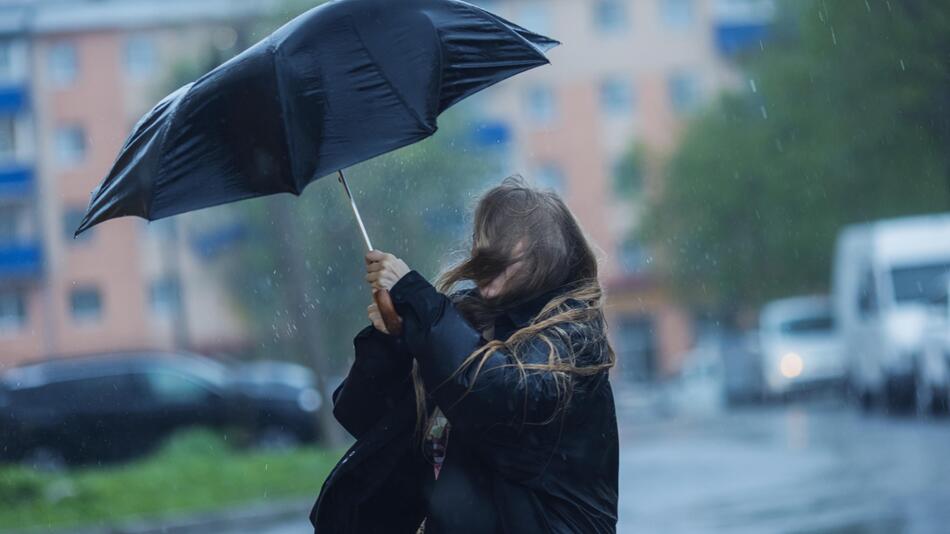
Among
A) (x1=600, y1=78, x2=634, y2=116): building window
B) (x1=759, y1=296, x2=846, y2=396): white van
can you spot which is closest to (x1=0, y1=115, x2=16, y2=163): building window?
(x1=600, y1=78, x2=634, y2=116): building window

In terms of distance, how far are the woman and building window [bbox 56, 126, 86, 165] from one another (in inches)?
2372

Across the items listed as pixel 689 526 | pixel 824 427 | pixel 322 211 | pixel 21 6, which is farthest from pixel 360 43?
pixel 21 6

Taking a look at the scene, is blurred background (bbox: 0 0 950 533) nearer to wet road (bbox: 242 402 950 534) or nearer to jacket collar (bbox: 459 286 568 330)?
wet road (bbox: 242 402 950 534)

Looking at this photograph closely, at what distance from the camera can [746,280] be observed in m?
52.1

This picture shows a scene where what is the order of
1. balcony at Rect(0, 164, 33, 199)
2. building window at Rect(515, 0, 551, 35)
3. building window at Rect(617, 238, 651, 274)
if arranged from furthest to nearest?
building window at Rect(515, 0, 551, 35)
balcony at Rect(0, 164, 33, 199)
building window at Rect(617, 238, 651, 274)

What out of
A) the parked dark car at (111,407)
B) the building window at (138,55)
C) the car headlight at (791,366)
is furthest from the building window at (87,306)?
the parked dark car at (111,407)

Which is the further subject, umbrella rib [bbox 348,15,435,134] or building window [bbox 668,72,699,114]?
building window [bbox 668,72,699,114]

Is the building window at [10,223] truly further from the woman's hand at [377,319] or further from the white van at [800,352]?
the woman's hand at [377,319]

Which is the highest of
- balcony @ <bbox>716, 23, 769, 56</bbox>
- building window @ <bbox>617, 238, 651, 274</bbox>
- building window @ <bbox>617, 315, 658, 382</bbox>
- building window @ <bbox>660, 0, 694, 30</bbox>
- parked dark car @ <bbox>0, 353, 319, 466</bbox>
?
building window @ <bbox>660, 0, 694, 30</bbox>

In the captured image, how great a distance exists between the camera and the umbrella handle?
309 cm

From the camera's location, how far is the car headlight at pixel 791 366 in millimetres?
33188

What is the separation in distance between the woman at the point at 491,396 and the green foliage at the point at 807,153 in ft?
29.2

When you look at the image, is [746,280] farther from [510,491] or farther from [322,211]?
[510,491]

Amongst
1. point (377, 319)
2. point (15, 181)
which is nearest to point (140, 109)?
point (15, 181)
